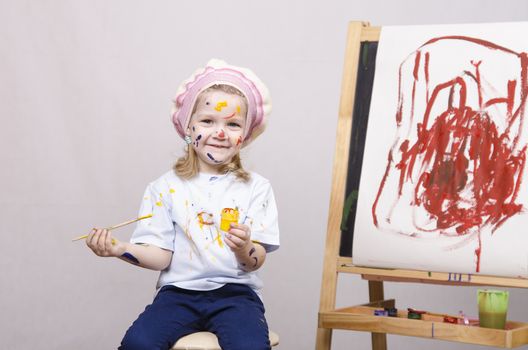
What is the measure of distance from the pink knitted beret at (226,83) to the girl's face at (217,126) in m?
0.03

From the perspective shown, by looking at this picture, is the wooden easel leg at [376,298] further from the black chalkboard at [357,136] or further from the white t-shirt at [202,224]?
the white t-shirt at [202,224]

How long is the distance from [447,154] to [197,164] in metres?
0.69

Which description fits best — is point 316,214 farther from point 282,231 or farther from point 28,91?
point 28,91

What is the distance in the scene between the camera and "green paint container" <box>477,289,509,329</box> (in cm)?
242

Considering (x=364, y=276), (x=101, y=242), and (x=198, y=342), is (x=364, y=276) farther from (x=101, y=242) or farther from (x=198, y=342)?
(x=101, y=242)

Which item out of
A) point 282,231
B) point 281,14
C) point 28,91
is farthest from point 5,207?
point 281,14

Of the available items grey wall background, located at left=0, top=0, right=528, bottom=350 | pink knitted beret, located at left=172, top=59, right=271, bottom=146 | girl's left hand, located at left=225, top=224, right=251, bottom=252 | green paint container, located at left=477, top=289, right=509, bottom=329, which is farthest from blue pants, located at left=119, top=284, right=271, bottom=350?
grey wall background, located at left=0, top=0, right=528, bottom=350

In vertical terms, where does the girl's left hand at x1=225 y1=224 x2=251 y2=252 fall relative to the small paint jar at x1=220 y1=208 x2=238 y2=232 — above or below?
below

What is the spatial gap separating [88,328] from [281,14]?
1432 millimetres

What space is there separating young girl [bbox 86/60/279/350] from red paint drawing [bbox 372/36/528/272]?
39 centimetres

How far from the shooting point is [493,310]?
7.93ft

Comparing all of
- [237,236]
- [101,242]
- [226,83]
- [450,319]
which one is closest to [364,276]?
[450,319]

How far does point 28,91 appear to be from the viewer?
3627 mm

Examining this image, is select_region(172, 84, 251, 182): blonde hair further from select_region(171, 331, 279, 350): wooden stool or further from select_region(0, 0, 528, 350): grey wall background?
select_region(0, 0, 528, 350): grey wall background
